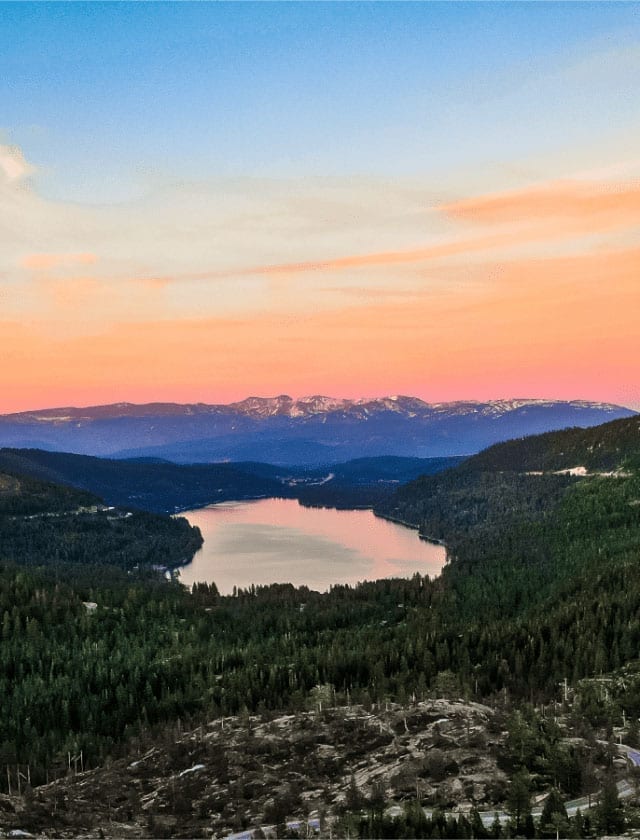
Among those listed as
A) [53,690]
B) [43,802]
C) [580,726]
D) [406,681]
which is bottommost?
[53,690]

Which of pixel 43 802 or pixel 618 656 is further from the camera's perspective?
pixel 618 656

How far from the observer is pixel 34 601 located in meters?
197

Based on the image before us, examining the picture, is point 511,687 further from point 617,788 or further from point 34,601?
point 34,601

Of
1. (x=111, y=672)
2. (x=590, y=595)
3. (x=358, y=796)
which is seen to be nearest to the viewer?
(x=358, y=796)

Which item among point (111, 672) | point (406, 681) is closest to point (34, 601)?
point (111, 672)

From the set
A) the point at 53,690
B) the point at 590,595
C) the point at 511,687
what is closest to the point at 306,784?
the point at 511,687

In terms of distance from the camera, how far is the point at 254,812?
175ft

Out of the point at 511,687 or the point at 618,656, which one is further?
the point at 618,656

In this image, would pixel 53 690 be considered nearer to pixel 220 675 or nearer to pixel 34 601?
pixel 220 675

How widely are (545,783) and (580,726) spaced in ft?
51.5

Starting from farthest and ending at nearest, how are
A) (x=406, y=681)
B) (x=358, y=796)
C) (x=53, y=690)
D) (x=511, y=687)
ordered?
(x=53, y=690) → (x=406, y=681) → (x=511, y=687) → (x=358, y=796)

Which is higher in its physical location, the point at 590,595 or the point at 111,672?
the point at 590,595

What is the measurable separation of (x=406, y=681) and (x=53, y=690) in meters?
69.4

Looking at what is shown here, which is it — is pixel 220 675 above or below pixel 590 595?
below
